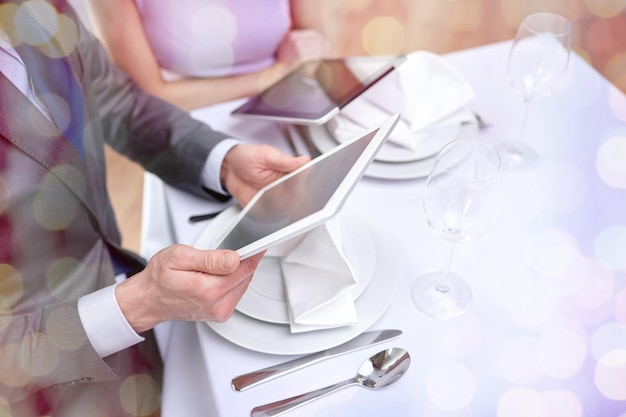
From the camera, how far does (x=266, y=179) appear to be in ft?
2.78

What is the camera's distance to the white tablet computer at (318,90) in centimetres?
92

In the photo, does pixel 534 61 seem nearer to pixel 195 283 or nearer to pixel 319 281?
pixel 319 281

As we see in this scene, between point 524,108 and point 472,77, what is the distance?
13cm

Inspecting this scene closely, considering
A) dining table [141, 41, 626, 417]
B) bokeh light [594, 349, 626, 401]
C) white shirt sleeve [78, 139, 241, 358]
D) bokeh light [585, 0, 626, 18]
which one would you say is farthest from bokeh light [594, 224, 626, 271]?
bokeh light [585, 0, 626, 18]

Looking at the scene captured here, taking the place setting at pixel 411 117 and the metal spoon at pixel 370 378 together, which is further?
the place setting at pixel 411 117

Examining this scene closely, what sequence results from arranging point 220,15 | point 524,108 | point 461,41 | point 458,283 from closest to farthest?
point 458,283
point 524,108
point 220,15
point 461,41

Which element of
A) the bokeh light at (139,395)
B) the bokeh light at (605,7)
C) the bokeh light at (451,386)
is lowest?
the bokeh light at (139,395)

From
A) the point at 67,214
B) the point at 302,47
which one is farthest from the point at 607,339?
the point at 302,47

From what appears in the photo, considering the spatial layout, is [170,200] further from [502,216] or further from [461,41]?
[461,41]

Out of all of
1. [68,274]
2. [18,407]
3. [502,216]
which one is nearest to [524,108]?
[502,216]

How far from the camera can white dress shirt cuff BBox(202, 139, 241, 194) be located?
0.88 meters

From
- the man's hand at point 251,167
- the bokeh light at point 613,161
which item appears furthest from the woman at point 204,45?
the bokeh light at point 613,161

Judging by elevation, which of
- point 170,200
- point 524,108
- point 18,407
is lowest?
point 18,407

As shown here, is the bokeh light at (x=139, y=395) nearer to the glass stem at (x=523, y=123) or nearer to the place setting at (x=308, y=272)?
the place setting at (x=308, y=272)
